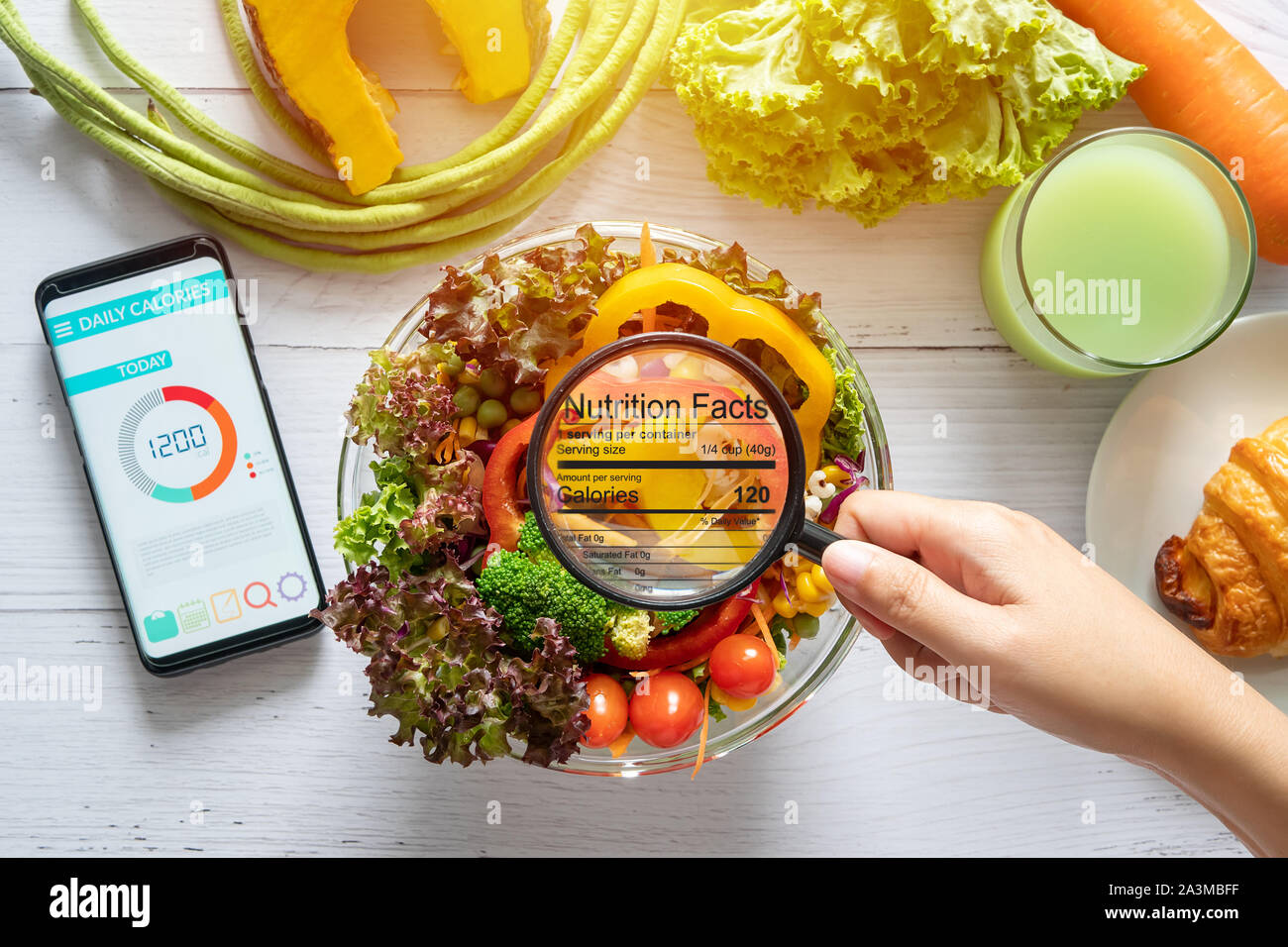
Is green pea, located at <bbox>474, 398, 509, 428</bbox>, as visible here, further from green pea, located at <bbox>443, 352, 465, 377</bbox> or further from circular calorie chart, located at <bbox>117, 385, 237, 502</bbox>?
circular calorie chart, located at <bbox>117, 385, 237, 502</bbox>

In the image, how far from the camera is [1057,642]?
36.6 inches

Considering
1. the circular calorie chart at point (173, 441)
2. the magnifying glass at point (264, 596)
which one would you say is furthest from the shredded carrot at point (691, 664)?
the circular calorie chart at point (173, 441)

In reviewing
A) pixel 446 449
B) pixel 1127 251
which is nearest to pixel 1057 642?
pixel 1127 251

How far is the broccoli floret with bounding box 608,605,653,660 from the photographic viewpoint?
3.39 ft

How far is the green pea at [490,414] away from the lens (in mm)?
1084

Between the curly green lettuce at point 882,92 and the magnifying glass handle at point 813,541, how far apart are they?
1.64 feet

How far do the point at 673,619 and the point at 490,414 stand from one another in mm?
337

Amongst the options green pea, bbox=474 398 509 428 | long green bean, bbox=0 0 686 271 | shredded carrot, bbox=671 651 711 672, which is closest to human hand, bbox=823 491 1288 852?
shredded carrot, bbox=671 651 711 672

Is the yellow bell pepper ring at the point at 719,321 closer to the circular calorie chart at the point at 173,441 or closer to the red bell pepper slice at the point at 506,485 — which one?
the red bell pepper slice at the point at 506,485

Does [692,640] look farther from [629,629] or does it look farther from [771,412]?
[771,412]

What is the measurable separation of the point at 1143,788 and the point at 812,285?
3.07 ft

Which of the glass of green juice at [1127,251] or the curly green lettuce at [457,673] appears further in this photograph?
the glass of green juice at [1127,251]

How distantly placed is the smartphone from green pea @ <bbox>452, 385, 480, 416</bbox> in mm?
374
